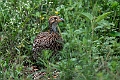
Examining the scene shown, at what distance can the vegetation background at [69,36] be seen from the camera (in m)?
6.04

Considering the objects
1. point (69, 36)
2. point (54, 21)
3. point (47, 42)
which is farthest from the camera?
point (54, 21)

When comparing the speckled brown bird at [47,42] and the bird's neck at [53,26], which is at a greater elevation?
the bird's neck at [53,26]

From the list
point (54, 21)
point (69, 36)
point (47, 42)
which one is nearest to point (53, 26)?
point (54, 21)

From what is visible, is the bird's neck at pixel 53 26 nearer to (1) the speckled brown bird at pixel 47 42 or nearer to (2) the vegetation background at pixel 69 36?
(1) the speckled brown bird at pixel 47 42

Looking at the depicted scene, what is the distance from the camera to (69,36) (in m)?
6.60

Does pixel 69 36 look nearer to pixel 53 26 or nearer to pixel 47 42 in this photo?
pixel 47 42

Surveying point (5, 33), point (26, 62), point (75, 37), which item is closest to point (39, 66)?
point (26, 62)

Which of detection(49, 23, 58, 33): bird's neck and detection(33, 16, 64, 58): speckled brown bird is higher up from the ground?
detection(49, 23, 58, 33): bird's neck

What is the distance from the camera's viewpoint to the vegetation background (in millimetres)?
6035

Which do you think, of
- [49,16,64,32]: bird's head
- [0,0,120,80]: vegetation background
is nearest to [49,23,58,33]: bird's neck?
[49,16,64,32]: bird's head

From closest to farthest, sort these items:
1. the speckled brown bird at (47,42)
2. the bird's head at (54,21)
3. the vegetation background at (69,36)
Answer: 1. the vegetation background at (69,36)
2. the speckled brown bird at (47,42)
3. the bird's head at (54,21)

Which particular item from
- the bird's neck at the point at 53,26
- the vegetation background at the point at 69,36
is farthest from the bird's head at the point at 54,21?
the vegetation background at the point at 69,36

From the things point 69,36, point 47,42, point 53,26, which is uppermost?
point 69,36

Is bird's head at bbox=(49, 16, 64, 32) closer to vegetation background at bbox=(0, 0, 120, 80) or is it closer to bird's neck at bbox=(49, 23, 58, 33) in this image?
bird's neck at bbox=(49, 23, 58, 33)
